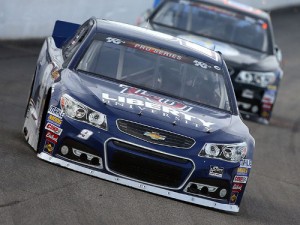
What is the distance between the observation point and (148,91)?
8.61m

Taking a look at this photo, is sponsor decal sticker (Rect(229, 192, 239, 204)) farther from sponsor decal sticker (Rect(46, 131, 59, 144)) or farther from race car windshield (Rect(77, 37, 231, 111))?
Result: sponsor decal sticker (Rect(46, 131, 59, 144))

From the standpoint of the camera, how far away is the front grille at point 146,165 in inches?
305

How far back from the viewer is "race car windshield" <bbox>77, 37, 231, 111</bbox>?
874 cm

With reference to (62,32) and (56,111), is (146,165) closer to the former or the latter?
(56,111)

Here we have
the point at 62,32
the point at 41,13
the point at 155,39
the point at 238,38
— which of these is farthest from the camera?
the point at 41,13

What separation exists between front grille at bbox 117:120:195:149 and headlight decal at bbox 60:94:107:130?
0.14 m

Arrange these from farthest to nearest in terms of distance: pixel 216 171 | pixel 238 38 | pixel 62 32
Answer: pixel 238 38 → pixel 62 32 → pixel 216 171

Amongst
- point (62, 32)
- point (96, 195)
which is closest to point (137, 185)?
A: point (96, 195)

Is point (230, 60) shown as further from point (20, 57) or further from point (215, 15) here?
point (20, 57)

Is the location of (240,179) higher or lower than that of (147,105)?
lower

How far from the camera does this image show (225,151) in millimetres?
7957

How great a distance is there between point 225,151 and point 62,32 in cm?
335

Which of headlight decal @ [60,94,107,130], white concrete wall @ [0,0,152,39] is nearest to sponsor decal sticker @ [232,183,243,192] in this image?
headlight decal @ [60,94,107,130]

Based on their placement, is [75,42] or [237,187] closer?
[237,187]
